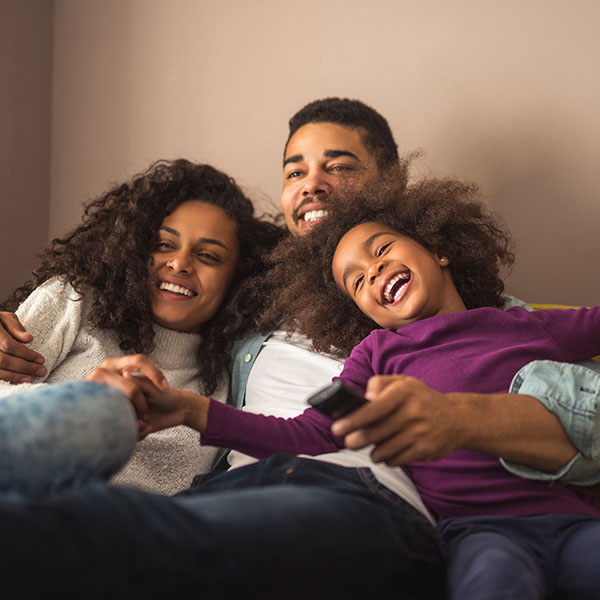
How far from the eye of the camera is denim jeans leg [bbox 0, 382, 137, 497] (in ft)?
2.06

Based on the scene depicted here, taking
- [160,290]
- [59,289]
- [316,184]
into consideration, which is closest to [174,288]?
[160,290]

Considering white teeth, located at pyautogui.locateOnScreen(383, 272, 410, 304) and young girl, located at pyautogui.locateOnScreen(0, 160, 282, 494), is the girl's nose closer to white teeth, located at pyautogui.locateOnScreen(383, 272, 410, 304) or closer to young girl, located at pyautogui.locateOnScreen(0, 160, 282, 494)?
white teeth, located at pyautogui.locateOnScreen(383, 272, 410, 304)

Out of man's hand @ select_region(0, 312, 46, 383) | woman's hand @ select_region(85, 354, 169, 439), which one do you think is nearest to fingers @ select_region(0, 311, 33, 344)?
man's hand @ select_region(0, 312, 46, 383)

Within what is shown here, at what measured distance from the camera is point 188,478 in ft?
4.43

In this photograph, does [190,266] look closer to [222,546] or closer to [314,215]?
[314,215]

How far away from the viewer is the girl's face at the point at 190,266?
1511 millimetres

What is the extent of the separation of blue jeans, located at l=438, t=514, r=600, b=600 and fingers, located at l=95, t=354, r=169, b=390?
0.46 metres

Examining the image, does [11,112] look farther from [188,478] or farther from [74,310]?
[188,478]

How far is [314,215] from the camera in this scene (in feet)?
5.65

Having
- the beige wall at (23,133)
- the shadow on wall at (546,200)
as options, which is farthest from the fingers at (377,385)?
the beige wall at (23,133)

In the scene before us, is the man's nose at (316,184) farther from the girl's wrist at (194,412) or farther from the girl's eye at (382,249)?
the girl's wrist at (194,412)

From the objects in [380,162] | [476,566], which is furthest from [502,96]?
[476,566]

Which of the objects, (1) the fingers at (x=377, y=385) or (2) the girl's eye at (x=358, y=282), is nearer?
(1) the fingers at (x=377, y=385)

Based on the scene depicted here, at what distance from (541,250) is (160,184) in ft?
3.49
